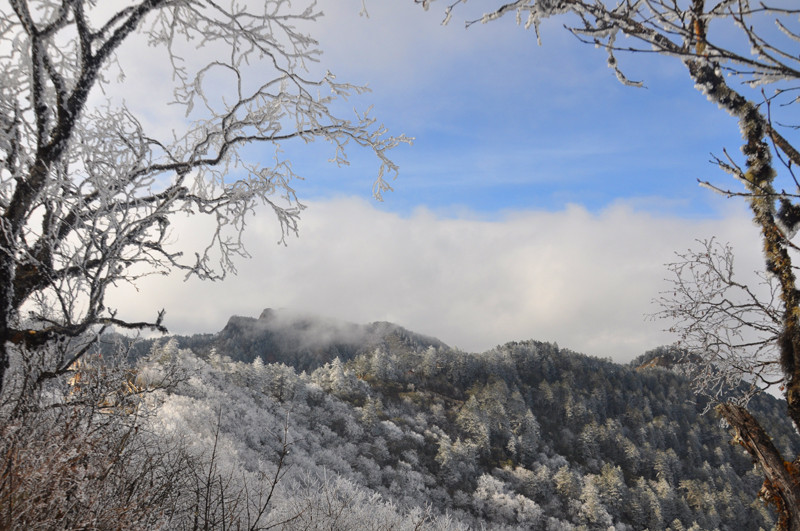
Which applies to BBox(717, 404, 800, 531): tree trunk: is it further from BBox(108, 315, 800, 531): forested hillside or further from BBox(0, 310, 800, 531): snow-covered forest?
BBox(108, 315, 800, 531): forested hillside

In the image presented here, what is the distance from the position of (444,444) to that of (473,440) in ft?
57.3

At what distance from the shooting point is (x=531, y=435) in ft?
284

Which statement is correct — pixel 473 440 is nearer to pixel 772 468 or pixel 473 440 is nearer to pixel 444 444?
pixel 444 444

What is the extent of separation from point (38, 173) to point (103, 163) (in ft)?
1.62

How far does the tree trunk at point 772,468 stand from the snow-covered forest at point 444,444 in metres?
6.56

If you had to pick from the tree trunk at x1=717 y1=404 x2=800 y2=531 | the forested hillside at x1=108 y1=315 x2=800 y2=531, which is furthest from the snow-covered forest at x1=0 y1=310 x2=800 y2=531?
the tree trunk at x1=717 y1=404 x2=800 y2=531

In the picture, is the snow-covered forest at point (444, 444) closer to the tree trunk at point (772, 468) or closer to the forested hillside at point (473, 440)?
the forested hillside at point (473, 440)

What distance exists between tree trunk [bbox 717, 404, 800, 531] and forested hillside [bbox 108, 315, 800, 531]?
49.8 feet

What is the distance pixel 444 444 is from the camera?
63.5m

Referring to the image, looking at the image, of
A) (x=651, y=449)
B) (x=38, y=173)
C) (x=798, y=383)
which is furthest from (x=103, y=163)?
(x=651, y=449)

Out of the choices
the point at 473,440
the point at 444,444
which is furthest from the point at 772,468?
the point at 473,440

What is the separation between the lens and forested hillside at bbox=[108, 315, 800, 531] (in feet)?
106

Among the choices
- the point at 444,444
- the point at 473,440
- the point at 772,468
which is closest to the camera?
the point at 772,468

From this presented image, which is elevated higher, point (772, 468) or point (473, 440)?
point (772, 468)
